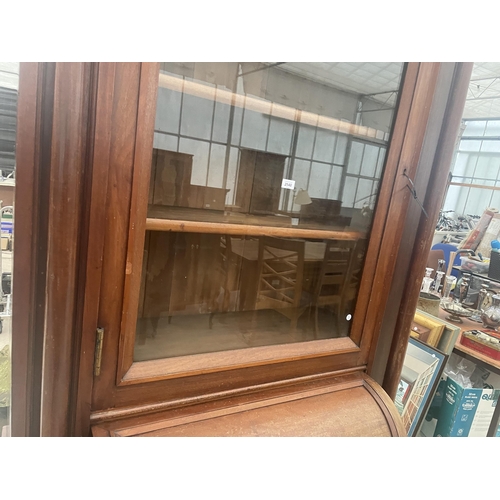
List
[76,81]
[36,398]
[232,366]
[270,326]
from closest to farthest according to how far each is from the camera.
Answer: [76,81] < [36,398] < [232,366] < [270,326]

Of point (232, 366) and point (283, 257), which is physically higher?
point (283, 257)

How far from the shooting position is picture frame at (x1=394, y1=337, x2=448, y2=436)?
117 cm

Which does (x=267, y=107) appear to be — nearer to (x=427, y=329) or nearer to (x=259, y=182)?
(x=259, y=182)

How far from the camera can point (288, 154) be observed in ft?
2.41

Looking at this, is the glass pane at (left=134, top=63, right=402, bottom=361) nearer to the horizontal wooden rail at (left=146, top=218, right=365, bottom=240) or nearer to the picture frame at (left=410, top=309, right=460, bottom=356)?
the horizontal wooden rail at (left=146, top=218, right=365, bottom=240)

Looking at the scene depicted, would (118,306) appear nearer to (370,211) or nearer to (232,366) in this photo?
(232,366)

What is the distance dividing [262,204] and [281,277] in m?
0.19

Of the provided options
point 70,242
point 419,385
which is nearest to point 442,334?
point 419,385

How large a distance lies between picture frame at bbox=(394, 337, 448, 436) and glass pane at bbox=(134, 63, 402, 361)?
2.03 ft

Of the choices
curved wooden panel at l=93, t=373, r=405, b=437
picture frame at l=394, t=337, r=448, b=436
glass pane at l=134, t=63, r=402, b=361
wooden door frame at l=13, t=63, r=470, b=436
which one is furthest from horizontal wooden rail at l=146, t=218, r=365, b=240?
picture frame at l=394, t=337, r=448, b=436

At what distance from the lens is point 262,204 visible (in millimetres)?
721

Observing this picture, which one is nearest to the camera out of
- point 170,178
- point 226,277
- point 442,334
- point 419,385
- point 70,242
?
point 70,242
